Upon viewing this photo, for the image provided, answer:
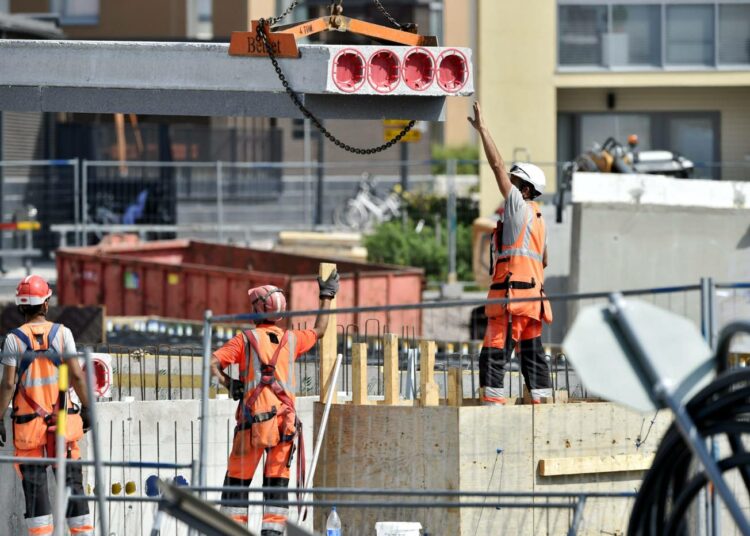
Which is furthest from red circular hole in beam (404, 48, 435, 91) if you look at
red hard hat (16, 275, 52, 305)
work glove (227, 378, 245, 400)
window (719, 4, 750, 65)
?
window (719, 4, 750, 65)

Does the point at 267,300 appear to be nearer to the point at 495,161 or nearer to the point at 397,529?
the point at 397,529

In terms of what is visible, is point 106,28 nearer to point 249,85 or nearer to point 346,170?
point 346,170

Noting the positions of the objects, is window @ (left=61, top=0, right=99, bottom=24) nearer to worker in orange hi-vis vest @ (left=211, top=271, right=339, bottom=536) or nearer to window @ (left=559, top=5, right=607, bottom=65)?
window @ (left=559, top=5, right=607, bottom=65)

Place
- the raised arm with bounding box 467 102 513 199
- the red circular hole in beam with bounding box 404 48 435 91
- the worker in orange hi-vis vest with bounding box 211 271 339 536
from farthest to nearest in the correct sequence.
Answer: the red circular hole in beam with bounding box 404 48 435 91, the raised arm with bounding box 467 102 513 199, the worker in orange hi-vis vest with bounding box 211 271 339 536

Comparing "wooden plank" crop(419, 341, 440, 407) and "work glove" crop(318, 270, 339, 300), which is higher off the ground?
"work glove" crop(318, 270, 339, 300)

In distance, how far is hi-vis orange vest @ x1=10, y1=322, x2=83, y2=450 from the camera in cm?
897

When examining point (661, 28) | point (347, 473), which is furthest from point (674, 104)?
point (347, 473)

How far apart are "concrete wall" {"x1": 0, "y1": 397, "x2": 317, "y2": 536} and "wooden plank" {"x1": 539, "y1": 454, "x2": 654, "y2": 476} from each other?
1.90m

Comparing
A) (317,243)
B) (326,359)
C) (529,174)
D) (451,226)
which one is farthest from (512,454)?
(317,243)

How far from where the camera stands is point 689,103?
2897 cm

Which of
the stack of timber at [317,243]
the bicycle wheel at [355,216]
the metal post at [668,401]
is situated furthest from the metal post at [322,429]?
the bicycle wheel at [355,216]

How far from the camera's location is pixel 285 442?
913 centimetres

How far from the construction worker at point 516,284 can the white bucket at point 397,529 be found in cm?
113

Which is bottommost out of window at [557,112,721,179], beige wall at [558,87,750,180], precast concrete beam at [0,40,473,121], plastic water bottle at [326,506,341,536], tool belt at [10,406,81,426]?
plastic water bottle at [326,506,341,536]
